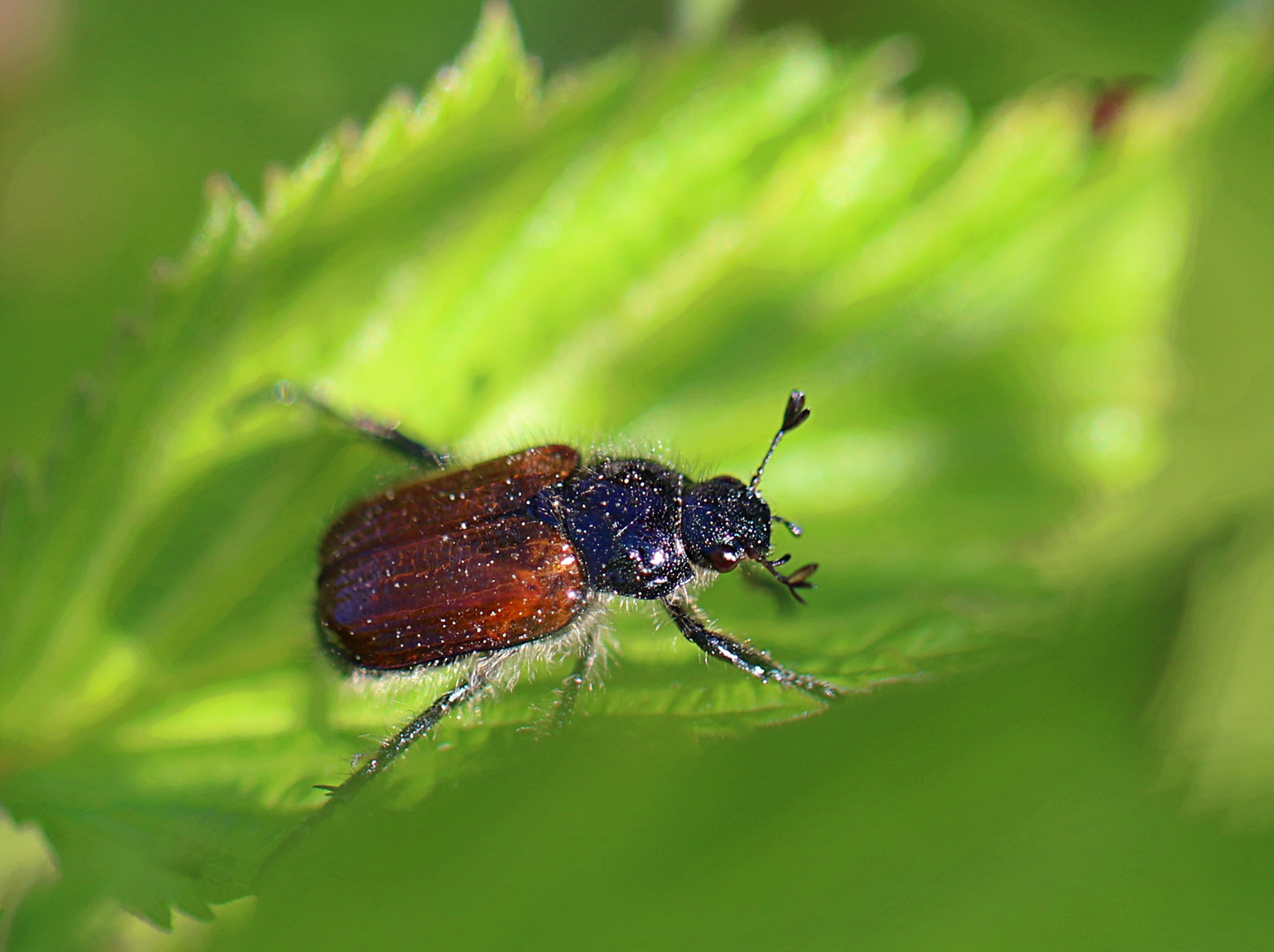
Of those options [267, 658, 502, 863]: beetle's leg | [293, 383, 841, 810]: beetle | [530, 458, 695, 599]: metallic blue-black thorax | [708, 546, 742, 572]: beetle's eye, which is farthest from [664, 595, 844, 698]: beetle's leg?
[267, 658, 502, 863]: beetle's leg

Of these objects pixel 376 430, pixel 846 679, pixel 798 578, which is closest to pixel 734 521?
pixel 798 578

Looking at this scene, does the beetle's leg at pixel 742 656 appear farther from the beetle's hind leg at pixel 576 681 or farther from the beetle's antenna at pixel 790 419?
the beetle's antenna at pixel 790 419

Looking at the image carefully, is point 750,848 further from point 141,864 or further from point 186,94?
point 186,94

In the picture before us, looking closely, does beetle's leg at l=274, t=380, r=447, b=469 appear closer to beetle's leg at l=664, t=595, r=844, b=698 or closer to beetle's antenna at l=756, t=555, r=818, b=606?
beetle's leg at l=664, t=595, r=844, b=698

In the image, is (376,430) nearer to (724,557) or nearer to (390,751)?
(390,751)

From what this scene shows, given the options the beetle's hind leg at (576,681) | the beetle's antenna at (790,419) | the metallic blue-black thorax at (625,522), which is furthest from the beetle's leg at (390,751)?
the beetle's antenna at (790,419)
